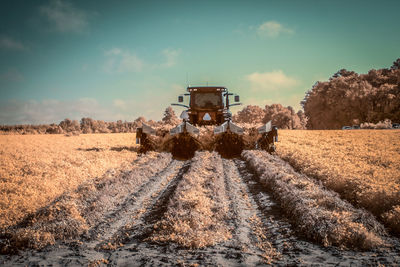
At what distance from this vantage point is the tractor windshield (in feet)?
44.3

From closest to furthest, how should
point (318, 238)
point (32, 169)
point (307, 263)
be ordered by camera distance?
point (307, 263), point (318, 238), point (32, 169)

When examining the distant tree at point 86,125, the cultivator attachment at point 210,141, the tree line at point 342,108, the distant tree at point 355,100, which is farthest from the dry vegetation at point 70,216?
the distant tree at point 355,100

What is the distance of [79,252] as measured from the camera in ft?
10.6

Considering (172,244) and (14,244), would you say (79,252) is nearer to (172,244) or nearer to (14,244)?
(14,244)

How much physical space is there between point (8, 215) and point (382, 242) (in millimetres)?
5656

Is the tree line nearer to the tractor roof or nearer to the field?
the tractor roof

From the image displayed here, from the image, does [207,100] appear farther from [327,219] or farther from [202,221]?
[327,219]

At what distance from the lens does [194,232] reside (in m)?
3.55

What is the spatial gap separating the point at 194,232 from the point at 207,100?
10.5 m

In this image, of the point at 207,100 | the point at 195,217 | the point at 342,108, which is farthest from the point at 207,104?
the point at 342,108

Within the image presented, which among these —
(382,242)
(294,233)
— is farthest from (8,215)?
(382,242)

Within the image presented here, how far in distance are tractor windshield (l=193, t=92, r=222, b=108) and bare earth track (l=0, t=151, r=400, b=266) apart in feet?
26.7

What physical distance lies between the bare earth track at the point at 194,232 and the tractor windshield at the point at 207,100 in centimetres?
813

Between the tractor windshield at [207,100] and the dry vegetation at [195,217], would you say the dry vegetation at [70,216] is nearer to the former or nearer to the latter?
the dry vegetation at [195,217]
